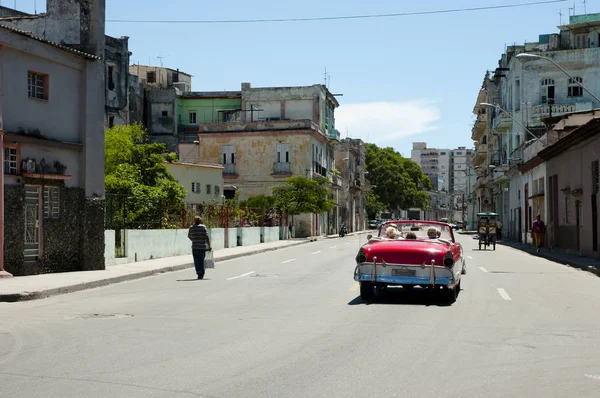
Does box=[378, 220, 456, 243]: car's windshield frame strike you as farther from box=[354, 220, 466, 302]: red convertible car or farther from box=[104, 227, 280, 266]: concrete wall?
box=[104, 227, 280, 266]: concrete wall

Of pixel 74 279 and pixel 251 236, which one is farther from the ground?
pixel 251 236

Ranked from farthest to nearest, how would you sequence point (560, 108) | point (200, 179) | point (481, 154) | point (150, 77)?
point (481, 154)
point (150, 77)
point (200, 179)
point (560, 108)

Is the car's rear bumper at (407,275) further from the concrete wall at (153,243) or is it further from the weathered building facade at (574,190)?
the weathered building facade at (574,190)

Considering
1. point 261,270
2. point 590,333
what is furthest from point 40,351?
point 261,270

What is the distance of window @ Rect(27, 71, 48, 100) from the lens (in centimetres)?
2109

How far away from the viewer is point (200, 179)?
55750 millimetres

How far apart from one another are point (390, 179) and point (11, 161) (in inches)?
3756

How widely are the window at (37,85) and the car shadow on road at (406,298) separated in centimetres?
1134

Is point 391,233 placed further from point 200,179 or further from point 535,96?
point 535,96

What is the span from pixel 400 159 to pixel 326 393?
111417mm

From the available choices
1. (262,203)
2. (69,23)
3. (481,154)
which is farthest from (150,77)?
(69,23)

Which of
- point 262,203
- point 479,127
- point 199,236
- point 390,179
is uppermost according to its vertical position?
point 479,127

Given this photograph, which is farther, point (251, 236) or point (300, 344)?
point (251, 236)

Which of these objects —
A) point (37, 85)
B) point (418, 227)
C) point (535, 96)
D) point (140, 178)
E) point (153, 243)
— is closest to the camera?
point (418, 227)
